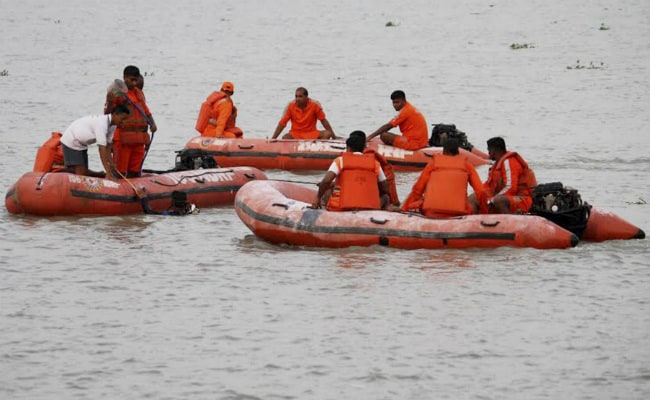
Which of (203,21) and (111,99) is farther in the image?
(203,21)

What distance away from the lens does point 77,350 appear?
11.2m

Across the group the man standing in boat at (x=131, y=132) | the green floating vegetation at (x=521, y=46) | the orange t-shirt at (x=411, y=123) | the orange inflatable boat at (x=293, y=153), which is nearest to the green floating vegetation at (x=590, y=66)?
the green floating vegetation at (x=521, y=46)

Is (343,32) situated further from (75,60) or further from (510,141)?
(510,141)

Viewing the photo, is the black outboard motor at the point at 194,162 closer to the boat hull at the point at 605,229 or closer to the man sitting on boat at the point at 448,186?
the man sitting on boat at the point at 448,186

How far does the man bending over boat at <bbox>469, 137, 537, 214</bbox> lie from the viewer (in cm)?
1459

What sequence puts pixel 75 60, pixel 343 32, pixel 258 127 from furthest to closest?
pixel 343 32, pixel 75 60, pixel 258 127

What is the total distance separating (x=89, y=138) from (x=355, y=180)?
10.4 feet

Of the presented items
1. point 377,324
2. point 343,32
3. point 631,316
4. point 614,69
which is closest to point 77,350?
point 377,324

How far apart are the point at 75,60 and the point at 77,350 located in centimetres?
2666

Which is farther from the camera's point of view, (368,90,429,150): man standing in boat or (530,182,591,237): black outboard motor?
(368,90,429,150): man standing in boat

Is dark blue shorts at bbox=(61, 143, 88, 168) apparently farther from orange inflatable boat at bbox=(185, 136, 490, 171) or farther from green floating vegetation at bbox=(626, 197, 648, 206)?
green floating vegetation at bbox=(626, 197, 648, 206)

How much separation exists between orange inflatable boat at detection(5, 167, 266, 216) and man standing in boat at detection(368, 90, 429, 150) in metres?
3.99

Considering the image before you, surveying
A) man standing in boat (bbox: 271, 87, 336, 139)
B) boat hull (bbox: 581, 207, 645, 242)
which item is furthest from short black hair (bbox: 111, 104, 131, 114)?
man standing in boat (bbox: 271, 87, 336, 139)

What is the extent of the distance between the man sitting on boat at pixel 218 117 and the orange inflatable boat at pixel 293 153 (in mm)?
293
